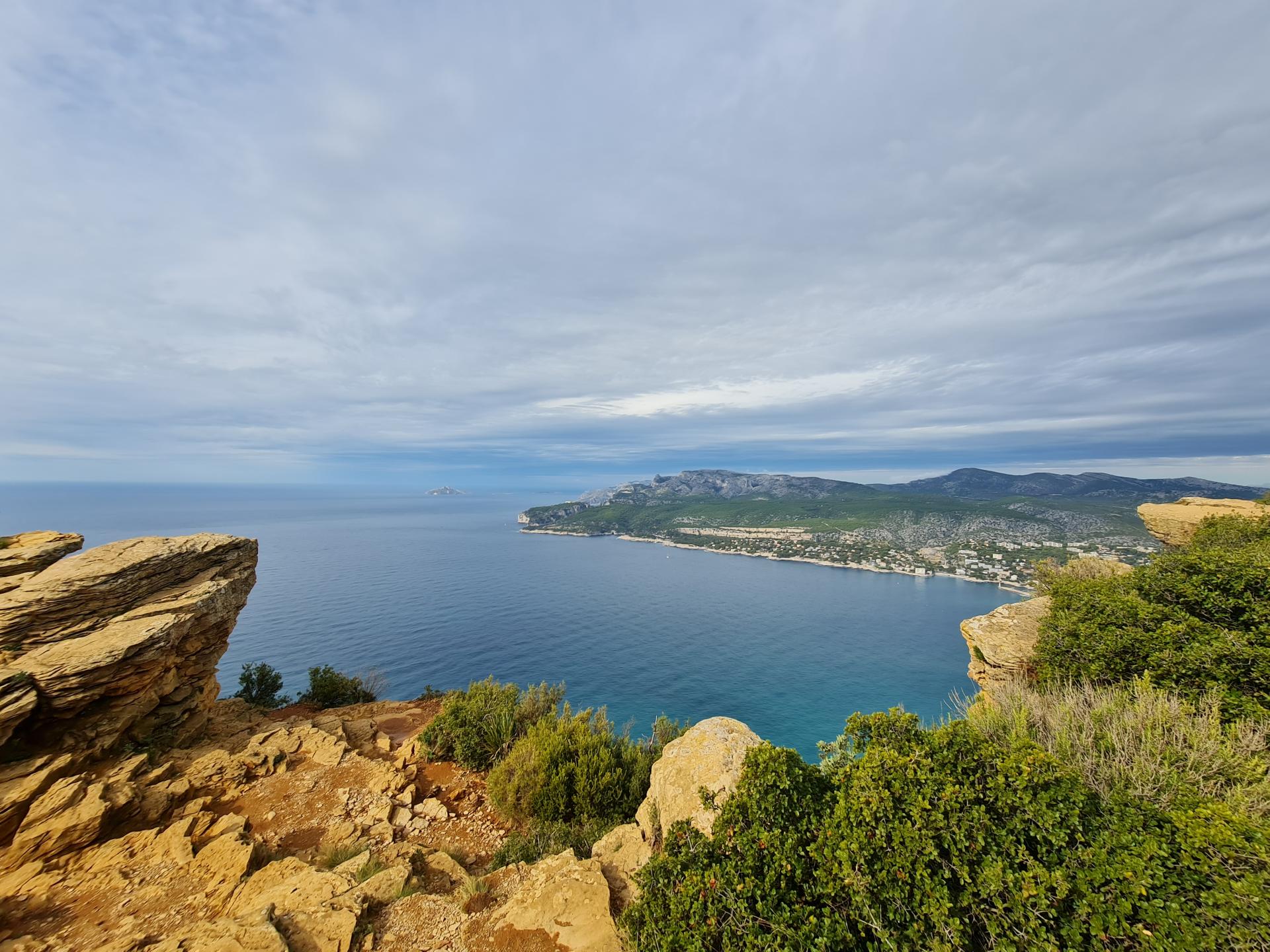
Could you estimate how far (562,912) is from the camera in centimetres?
658

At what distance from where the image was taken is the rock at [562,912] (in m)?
6.18

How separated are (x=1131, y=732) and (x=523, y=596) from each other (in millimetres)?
70974

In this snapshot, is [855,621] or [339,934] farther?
[855,621]

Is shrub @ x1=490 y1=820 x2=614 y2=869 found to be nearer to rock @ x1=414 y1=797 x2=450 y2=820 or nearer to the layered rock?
the layered rock

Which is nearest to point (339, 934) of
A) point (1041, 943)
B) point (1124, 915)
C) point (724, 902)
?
point (724, 902)

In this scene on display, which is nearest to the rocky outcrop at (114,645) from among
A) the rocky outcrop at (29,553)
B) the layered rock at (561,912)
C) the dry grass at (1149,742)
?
the rocky outcrop at (29,553)

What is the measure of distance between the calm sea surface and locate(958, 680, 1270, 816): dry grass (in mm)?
27729

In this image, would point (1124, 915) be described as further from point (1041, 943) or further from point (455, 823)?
point (455, 823)

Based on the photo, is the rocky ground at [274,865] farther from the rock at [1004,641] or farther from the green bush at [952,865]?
the rock at [1004,641]

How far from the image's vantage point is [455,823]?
1004 cm

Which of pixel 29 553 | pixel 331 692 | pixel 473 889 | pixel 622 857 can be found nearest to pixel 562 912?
pixel 622 857

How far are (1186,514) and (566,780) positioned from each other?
2872cm

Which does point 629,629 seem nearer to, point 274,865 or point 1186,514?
point 1186,514

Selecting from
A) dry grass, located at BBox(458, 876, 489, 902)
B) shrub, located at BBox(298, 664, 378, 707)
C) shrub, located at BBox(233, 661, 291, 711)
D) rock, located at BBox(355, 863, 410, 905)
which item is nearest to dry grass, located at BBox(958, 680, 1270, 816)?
dry grass, located at BBox(458, 876, 489, 902)
